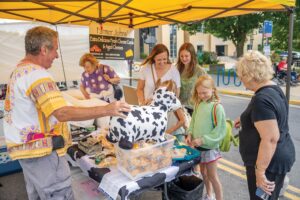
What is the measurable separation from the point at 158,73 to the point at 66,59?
3.10 meters

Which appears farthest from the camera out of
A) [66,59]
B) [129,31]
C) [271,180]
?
[66,59]

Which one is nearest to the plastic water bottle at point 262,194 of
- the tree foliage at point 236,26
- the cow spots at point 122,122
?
the cow spots at point 122,122

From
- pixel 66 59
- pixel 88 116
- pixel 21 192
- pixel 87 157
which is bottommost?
pixel 21 192

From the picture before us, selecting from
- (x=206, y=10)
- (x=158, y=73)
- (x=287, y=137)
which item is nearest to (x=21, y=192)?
(x=158, y=73)

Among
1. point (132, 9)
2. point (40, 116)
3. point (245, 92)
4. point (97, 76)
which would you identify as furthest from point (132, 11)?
A: point (245, 92)

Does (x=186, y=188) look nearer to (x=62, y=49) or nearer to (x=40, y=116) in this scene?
(x=40, y=116)

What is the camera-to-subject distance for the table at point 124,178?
1831mm

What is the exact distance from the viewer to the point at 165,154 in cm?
198

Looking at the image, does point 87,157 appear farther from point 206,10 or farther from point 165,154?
point 206,10

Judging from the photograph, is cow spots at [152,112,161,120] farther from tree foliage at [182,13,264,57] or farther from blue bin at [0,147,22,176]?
tree foliage at [182,13,264,57]

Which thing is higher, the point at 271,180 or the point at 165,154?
the point at 165,154

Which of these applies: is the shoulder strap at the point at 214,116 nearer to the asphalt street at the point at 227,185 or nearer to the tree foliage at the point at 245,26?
the asphalt street at the point at 227,185

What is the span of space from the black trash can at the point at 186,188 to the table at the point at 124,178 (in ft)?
1.10

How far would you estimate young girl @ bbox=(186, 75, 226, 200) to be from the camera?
7.72ft
